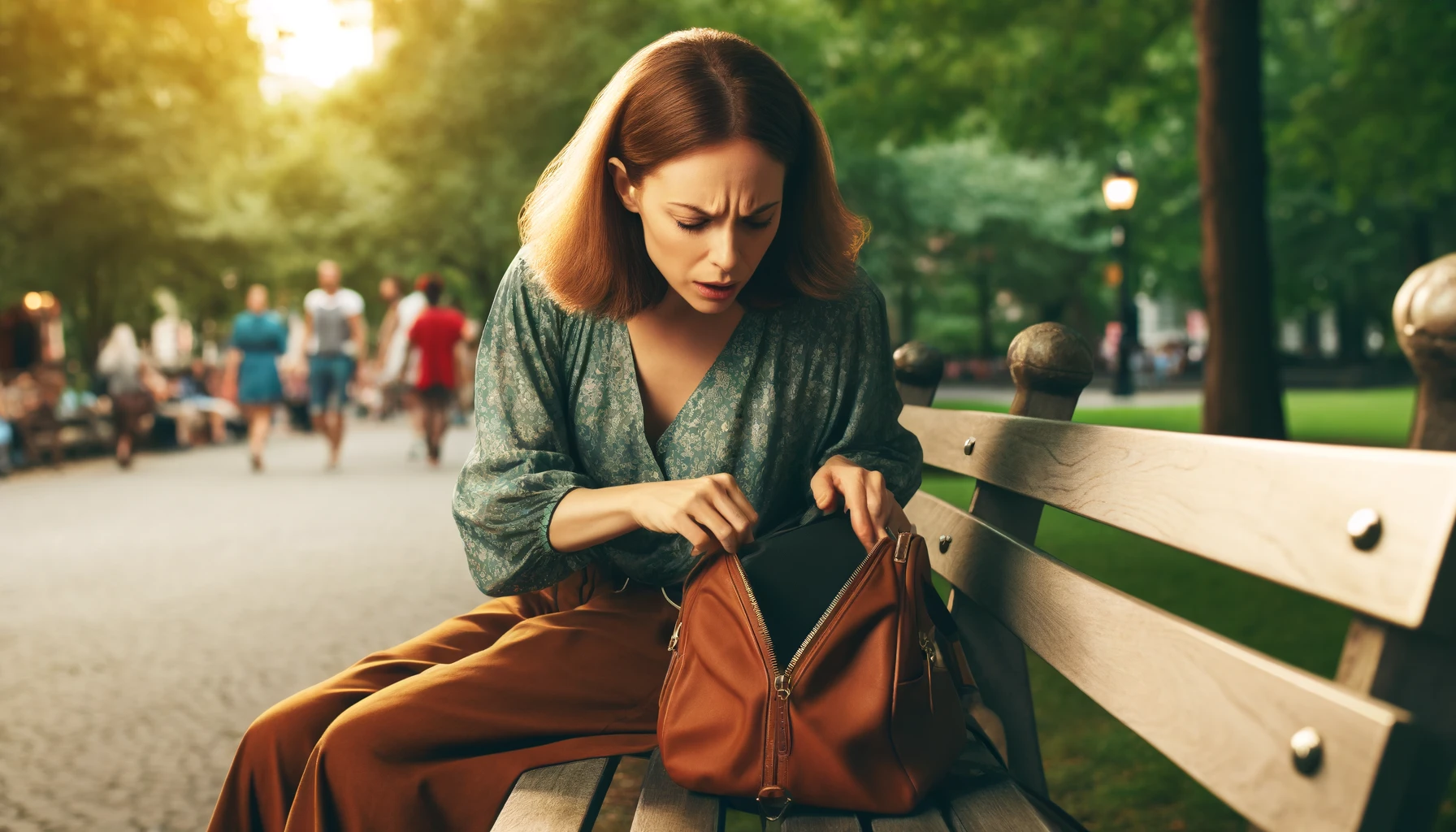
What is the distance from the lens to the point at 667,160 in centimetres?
212

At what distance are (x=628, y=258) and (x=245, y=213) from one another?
28.0 m

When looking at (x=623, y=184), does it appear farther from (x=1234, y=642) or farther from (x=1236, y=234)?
(x=1236, y=234)

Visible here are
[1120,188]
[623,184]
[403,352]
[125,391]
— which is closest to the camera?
[623,184]

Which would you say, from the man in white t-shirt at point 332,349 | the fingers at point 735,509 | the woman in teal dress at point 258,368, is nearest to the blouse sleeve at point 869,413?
the fingers at point 735,509

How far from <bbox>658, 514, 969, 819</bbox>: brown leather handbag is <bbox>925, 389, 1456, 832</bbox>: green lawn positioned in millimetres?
436

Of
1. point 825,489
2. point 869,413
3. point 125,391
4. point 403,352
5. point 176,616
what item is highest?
point 869,413

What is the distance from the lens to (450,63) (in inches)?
969

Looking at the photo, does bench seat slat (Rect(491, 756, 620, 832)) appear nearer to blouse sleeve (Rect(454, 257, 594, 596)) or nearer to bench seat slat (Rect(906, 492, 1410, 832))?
blouse sleeve (Rect(454, 257, 594, 596))

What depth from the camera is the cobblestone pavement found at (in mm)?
4160

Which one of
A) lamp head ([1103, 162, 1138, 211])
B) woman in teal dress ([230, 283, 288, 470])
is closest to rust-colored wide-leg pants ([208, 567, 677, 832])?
woman in teal dress ([230, 283, 288, 470])

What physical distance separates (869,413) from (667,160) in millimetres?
567

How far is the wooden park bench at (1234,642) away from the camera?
1083mm

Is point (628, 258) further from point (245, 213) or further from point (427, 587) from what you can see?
point (245, 213)

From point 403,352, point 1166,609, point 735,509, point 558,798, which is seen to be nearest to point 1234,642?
point 735,509
